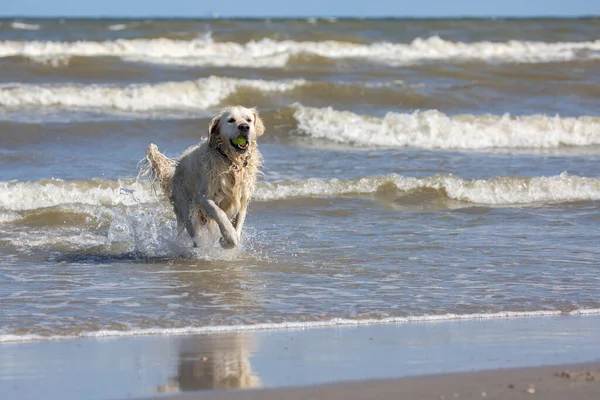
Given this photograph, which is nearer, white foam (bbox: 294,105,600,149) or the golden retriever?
the golden retriever

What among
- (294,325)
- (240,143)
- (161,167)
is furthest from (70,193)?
(294,325)

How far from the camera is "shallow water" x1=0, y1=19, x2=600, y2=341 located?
24.0 ft

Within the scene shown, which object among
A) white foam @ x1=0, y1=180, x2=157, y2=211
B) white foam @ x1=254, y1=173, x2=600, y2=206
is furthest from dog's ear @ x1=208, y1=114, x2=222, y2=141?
white foam @ x1=254, y1=173, x2=600, y2=206

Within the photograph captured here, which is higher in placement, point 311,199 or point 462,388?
point 311,199

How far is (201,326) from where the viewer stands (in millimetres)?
6543

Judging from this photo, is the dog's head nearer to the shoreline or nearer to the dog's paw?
the dog's paw

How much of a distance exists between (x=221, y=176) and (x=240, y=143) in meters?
0.41

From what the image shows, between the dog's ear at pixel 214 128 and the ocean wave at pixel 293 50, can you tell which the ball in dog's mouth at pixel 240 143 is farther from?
the ocean wave at pixel 293 50

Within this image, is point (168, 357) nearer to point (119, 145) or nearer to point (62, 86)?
point (119, 145)

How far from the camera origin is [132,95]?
2064 cm

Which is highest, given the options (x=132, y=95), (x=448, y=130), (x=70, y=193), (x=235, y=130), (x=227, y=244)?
(x=132, y=95)

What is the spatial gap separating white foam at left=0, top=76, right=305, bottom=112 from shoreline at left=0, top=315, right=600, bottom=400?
14238 mm

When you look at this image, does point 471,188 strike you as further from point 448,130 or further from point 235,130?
point 235,130

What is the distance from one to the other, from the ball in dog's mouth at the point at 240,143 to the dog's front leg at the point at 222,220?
0.55 m
